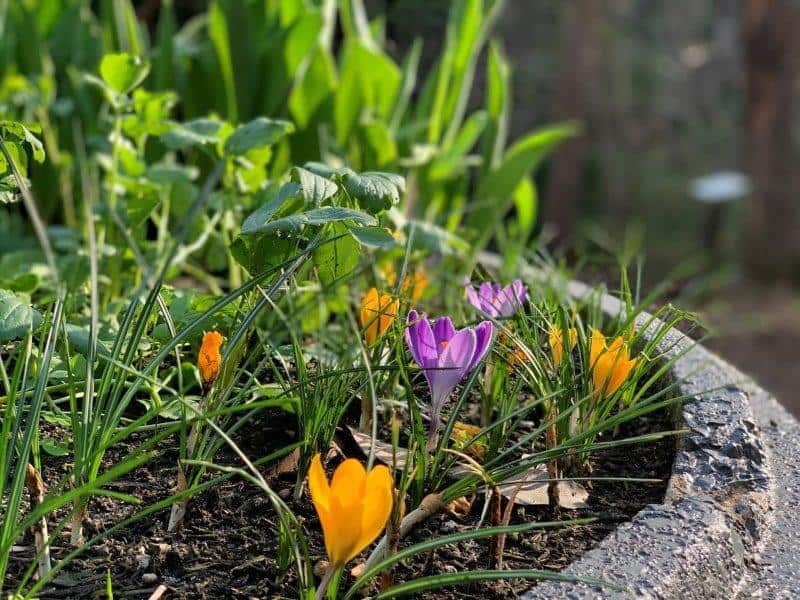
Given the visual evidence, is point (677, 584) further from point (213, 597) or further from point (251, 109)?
point (251, 109)

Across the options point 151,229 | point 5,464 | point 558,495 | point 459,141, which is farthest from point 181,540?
point 151,229

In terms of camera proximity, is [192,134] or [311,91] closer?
[192,134]

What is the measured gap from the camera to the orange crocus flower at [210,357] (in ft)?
3.10

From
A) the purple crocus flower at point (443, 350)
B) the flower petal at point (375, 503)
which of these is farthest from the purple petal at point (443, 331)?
the flower petal at point (375, 503)

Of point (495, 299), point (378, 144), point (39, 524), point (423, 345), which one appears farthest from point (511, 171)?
point (39, 524)

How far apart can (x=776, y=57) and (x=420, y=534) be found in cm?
613

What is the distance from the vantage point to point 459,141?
211 centimetres

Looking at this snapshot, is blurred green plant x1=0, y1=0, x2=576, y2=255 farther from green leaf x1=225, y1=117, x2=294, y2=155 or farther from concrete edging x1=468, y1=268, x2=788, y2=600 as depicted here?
concrete edging x1=468, y1=268, x2=788, y2=600

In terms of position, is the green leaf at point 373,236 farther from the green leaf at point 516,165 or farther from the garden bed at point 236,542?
the green leaf at point 516,165

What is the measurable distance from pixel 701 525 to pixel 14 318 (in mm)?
619

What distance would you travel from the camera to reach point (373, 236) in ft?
2.94

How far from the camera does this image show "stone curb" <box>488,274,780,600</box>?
775 mm

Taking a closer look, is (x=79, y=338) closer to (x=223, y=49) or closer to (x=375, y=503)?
(x=375, y=503)

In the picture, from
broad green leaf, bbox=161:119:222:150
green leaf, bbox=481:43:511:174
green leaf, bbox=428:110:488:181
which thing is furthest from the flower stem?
green leaf, bbox=481:43:511:174
